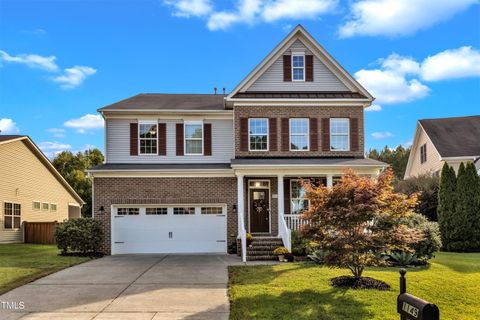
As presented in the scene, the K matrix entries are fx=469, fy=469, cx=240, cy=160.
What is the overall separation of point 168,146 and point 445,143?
18.6 m

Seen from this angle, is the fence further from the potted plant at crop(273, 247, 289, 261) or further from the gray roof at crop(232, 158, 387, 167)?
the potted plant at crop(273, 247, 289, 261)

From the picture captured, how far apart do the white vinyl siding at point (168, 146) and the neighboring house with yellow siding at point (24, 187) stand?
7.35 meters

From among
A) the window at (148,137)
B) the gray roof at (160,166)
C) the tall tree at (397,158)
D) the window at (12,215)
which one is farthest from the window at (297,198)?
the tall tree at (397,158)

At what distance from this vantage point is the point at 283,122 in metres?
19.9

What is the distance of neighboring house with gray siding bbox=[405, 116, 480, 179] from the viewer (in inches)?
1114

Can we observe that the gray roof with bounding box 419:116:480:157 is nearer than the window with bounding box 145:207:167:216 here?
No

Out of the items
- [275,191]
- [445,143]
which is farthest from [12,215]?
[445,143]

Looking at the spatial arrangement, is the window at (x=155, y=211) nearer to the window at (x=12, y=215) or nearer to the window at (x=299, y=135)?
the window at (x=299, y=135)

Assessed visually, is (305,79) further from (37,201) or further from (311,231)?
(37,201)

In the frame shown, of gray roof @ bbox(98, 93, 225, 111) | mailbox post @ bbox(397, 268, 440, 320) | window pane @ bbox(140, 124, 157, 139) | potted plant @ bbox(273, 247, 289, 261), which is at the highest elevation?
gray roof @ bbox(98, 93, 225, 111)

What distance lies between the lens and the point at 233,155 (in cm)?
2030

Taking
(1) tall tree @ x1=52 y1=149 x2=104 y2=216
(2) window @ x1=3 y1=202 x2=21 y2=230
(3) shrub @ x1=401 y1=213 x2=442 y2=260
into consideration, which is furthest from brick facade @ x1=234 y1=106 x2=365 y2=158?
(1) tall tree @ x1=52 y1=149 x2=104 y2=216

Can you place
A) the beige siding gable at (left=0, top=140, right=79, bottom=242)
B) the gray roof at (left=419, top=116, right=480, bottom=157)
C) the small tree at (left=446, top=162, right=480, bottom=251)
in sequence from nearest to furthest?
the small tree at (left=446, top=162, right=480, bottom=251), the beige siding gable at (left=0, top=140, right=79, bottom=242), the gray roof at (left=419, top=116, right=480, bottom=157)

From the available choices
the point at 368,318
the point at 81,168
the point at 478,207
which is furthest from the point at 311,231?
the point at 81,168
